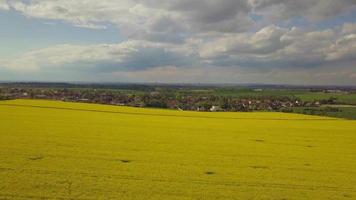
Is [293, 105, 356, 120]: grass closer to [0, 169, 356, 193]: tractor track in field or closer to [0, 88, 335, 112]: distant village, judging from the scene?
[0, 88, 335, 112]: distant village

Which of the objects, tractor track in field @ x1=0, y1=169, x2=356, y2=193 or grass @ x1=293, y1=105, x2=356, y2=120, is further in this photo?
grass @ x1=293, y1=105, x2=356, y2=120

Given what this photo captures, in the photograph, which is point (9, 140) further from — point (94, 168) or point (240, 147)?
point (240, 147)

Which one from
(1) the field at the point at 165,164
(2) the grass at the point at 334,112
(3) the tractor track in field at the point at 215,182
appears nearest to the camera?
(1) the field at the point at 165,164

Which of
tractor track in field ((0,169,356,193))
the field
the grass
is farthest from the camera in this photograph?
the grass

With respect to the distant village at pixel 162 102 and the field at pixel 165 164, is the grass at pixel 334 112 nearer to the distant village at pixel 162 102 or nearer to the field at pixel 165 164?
the distant village at pixel 162 102

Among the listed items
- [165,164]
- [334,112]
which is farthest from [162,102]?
[165,164]

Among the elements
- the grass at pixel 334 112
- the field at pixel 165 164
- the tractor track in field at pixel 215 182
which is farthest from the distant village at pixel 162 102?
the tractor track in field at pixel 215 182

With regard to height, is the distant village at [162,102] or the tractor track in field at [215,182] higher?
the tractor track in field at [215,182]

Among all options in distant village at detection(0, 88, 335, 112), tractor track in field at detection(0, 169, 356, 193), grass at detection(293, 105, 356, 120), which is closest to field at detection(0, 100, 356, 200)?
tractor track in field at detection(0, 169, 356, 193)

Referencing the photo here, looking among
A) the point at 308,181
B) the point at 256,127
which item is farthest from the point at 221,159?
the point at 256,127
